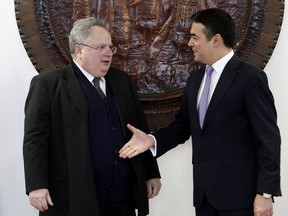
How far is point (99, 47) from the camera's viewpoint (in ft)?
5.84

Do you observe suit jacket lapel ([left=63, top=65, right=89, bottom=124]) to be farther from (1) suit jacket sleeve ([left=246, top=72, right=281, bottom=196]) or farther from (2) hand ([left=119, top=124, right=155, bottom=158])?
(1) suit jacket sleeve ([left=246, top=72, right=281, bottom=196])

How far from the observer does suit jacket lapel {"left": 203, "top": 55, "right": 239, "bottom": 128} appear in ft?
5.53

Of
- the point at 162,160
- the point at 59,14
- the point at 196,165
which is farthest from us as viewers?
the point at 162,160

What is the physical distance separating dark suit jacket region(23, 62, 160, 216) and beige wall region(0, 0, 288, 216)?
0.50 meters

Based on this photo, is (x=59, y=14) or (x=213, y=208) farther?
(x=59, y=14)

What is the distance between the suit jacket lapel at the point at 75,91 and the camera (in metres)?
1.72

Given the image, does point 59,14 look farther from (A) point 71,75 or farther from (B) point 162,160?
(B) point 162,160

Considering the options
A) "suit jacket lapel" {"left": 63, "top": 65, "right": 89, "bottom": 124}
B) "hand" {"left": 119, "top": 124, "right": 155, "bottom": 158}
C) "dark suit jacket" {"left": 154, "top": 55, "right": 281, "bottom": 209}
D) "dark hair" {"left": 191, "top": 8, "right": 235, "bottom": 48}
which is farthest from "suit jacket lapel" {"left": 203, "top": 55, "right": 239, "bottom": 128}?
"suit jacket lapel" {"left": 63, "top": 65, "right": 89, "bottom": 124}

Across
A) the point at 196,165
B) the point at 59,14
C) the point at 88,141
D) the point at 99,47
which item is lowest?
the point at 196,165

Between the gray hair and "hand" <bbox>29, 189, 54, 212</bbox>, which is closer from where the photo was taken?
"hand" <bbox>29, 189, 54, 212</bbox>

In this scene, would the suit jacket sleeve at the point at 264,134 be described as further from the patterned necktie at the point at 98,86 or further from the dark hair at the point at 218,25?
the patterned necktie at the point at 98,86

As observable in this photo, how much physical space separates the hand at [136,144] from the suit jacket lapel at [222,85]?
300 millimetres

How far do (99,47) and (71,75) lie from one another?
7.3 inches

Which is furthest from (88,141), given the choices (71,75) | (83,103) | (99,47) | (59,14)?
(59,14)
